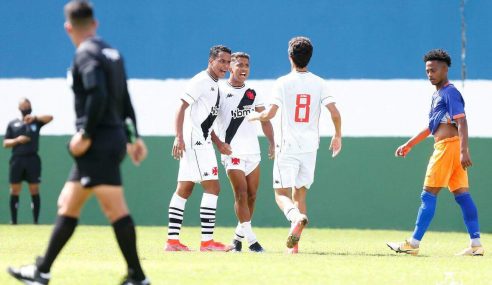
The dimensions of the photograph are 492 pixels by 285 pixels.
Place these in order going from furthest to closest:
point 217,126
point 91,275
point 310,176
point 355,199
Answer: point 355,199
point 217,126
point 310,176
point 91,275

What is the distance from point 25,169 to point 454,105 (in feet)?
30.0

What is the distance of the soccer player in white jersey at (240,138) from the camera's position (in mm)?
12328

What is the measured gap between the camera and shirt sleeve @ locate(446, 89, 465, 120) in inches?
453

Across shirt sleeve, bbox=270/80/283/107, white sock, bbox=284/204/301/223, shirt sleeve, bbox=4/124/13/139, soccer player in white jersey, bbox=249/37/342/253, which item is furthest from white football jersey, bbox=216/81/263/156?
shirt sleeve, bbox=4/124/13/139

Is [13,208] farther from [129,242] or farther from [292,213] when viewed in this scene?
[129,242]

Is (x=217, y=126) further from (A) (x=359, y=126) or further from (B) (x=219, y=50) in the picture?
(A) (x=359, y=126)

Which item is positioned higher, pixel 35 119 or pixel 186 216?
pixel 35 119

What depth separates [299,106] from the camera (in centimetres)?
1148

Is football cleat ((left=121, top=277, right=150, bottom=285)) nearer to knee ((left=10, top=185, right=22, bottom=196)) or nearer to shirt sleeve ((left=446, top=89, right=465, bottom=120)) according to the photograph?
shirt sleeve ((left=446, top=89, right=465, bottom=120))

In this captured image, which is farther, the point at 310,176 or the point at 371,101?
the point at 371,101

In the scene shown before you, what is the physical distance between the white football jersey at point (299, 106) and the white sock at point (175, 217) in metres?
1.35

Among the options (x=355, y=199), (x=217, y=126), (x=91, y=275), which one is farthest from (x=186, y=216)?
(x=91, y=275)

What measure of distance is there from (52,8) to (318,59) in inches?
183

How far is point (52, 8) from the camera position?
19.1m
